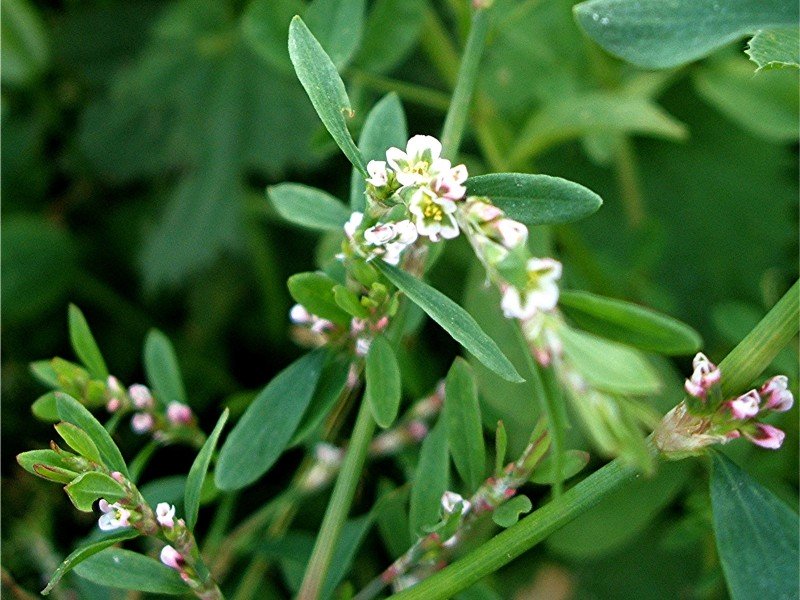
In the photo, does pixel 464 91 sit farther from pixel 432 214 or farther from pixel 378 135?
pixel 432 214

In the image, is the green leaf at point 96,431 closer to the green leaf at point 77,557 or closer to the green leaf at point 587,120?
the green leaf at point 77,557

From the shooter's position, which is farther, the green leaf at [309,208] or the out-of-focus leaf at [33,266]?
the out-of-focus leaf at [33,266]

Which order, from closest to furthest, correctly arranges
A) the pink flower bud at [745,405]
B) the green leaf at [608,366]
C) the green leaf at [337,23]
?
1. the green leaf at [608,366]
2. the pink flower bud at [745,405]
3. the green leaf at [337,23]

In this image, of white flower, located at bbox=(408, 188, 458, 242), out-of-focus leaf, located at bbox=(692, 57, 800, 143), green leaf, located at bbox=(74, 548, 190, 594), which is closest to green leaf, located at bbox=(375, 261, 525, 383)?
white flower, located at bbox=(408, 188, 458, 242)

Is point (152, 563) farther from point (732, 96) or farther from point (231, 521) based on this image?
point (732, 96)

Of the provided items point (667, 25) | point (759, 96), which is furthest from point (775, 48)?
point (759, 96)

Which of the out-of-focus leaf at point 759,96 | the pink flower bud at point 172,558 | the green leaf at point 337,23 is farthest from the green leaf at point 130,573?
the out-of-focus leaf at point 759,96
